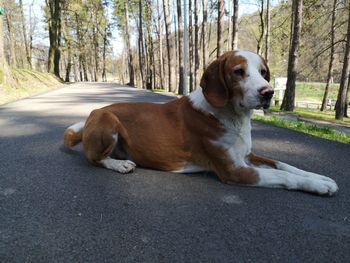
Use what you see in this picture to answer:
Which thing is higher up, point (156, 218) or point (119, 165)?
point (119, 165)

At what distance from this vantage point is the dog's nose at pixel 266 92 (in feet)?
10.3

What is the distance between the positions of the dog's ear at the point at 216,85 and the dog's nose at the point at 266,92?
1.37 feet

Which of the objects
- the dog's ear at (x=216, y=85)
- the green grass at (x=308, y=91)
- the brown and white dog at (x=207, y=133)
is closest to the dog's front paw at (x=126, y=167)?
the brown and white dog at (x=207, y=133)

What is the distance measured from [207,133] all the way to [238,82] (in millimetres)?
664

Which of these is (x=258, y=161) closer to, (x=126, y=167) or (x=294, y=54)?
(x=126, y=167)

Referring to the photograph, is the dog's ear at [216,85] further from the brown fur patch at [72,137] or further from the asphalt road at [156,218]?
the brown fur patch at [72,137]

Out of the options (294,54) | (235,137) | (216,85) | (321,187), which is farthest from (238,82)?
(294,54)

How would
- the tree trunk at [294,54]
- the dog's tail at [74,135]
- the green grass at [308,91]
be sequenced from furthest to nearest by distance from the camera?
the green grass at [308,91] < the tree trunk at [294,54] < the dog's tail at [74,135]

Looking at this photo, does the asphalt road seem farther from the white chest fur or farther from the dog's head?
the dog's head

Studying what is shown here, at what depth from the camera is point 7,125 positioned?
7.46m

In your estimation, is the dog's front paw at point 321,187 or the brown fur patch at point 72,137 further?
the brown fur patch at point 72,137

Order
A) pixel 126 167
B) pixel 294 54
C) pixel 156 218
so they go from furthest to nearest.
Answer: pixel 294 54 < pixel 126 167 < pixel 156 218

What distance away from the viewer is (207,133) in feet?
11.9

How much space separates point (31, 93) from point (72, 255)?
16.3 m
